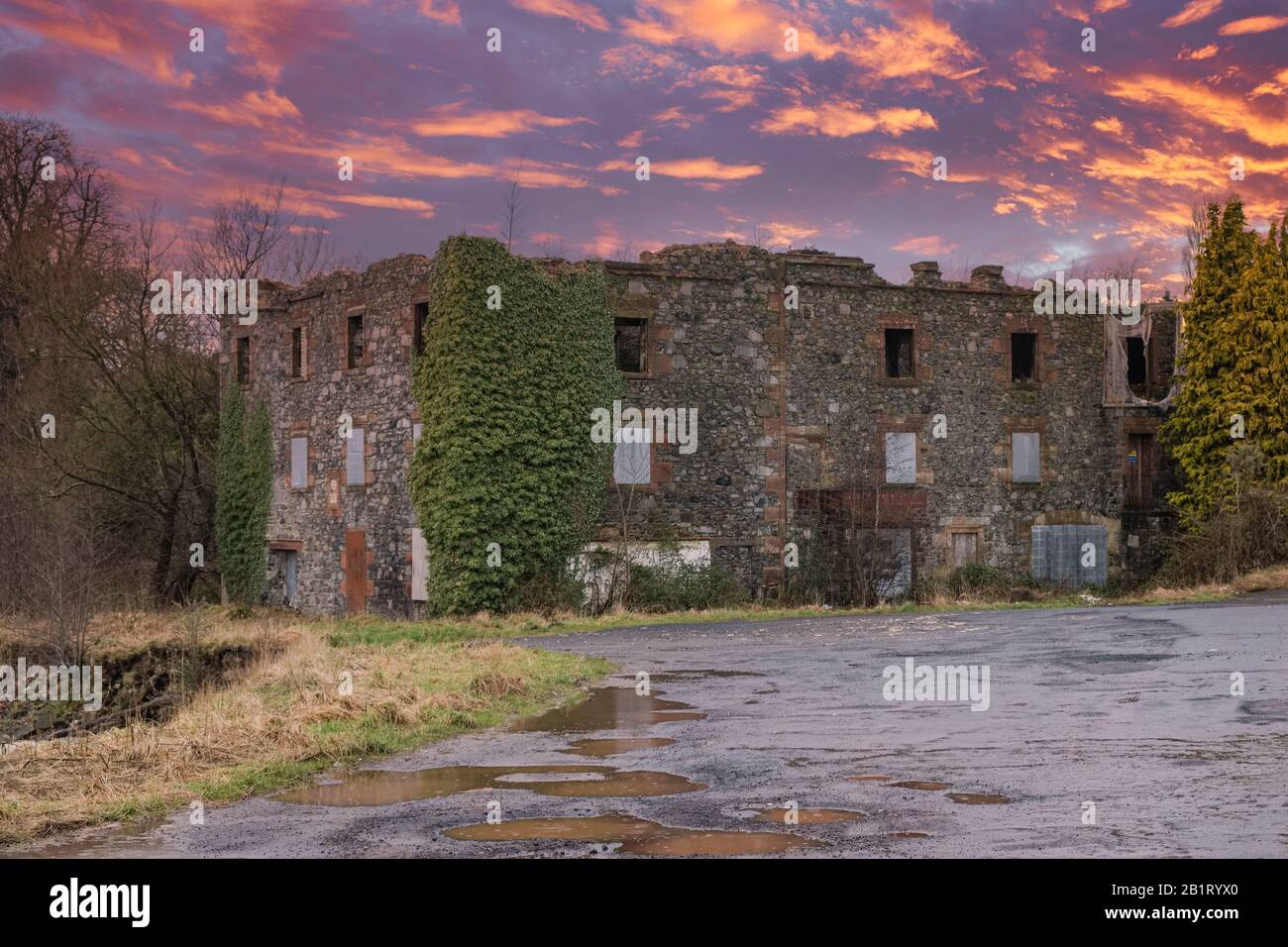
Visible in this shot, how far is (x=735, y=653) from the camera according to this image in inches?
749

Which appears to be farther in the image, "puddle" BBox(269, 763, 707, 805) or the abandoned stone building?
the abandoned stone building

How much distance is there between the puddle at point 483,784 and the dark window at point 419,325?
66.2 ft

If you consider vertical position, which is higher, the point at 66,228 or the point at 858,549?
the point at 66,228

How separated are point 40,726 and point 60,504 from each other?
1394 cm

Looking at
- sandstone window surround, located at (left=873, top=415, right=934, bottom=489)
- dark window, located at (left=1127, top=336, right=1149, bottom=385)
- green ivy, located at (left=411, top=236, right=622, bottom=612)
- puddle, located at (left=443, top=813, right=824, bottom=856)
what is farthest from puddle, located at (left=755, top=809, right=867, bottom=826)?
dark window, located at (left=1127, top=336, right=1149, bottom=385)

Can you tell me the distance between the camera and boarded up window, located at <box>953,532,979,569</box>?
1287 inches

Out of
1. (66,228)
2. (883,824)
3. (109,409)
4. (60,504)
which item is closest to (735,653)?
(883,824)

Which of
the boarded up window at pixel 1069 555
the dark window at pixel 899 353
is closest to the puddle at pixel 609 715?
the dark window at pixel 899 353

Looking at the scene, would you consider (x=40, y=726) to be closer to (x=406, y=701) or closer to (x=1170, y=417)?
(x=406, y=701)

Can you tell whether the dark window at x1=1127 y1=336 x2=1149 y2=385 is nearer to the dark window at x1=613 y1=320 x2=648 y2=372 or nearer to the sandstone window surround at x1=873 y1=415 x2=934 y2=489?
the sandstone window surround at x1=873 y1=415 x2=934 y2=489

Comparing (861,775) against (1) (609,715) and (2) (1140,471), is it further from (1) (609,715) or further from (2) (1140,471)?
(2) (1140,471)

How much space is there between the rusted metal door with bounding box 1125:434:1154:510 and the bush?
11.8 m

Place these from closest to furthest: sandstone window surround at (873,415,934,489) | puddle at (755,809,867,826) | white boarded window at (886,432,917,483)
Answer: puddle at (755,809,867,826) → sandstone window surround at (873,415,934,489) → white boarded window at (886,432,917,483)

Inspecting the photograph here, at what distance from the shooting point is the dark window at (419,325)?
97.5 ft
